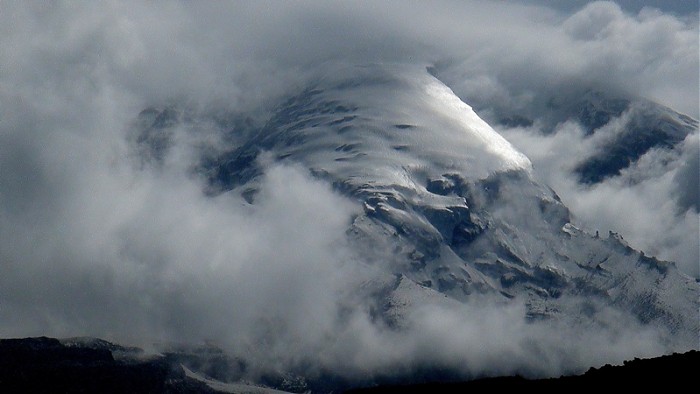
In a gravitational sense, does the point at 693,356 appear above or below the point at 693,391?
above

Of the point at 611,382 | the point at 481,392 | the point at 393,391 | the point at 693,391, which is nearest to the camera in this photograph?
the point at 693,391

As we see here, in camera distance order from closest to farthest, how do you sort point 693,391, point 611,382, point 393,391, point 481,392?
1. point 693,391
2. point 611,382
3. point 481,392
4. point 393,391

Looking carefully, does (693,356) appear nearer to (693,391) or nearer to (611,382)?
(611,382)

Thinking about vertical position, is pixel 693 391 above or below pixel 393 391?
below

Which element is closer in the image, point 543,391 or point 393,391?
point 543,391

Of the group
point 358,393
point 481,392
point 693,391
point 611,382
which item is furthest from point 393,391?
point 693,391

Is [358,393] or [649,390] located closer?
[649,390]

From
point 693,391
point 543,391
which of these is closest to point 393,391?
point 543,391

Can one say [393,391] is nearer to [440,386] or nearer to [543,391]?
[440,386]

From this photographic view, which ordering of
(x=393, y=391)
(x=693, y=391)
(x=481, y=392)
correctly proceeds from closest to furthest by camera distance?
(x=693, y=391)
(x=481, y=392)
(x=393, y=391)
